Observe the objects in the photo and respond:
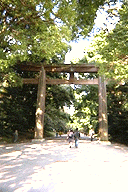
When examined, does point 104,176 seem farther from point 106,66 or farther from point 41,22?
point 41,22

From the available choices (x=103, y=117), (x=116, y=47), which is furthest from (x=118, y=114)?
(x=116, y=47)

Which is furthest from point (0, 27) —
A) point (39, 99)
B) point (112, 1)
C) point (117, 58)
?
point (39, 99)

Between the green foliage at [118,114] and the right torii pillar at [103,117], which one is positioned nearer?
the right torii pillar at [103,117]

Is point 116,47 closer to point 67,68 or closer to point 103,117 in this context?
point 103,117

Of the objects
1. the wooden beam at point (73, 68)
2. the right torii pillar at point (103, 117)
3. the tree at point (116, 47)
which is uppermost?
the wooden beam at point (73, 68)

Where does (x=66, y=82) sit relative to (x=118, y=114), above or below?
above

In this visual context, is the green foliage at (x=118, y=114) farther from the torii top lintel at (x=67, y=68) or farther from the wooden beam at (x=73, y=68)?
the torii top lintel at (x=67, y=68)

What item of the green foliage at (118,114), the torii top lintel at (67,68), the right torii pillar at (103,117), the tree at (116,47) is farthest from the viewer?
the green foliage at (118,114)

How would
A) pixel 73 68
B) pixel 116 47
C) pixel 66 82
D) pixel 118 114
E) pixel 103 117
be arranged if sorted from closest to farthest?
pixel 116 47 < pixel 103 117 < pixel 66 82 < pixel 73 68 < pixel 118 114

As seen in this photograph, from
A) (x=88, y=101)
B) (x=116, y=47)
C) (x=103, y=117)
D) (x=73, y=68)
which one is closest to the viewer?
(x=116, y=47)

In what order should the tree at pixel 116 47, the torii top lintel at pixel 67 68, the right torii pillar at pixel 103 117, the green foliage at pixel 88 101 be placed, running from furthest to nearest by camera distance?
the green foliage at pixel 88 101, the torii top lintel at pixel 67 68, the right torii pillar at pixel 103 117, the tree at pixel 116 47

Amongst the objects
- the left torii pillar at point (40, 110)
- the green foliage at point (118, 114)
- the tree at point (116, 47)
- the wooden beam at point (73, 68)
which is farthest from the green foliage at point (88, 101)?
the tree at point (116, 47)

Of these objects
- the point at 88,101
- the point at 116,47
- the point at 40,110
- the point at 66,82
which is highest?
the point at 66,82

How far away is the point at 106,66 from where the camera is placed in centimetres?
881
